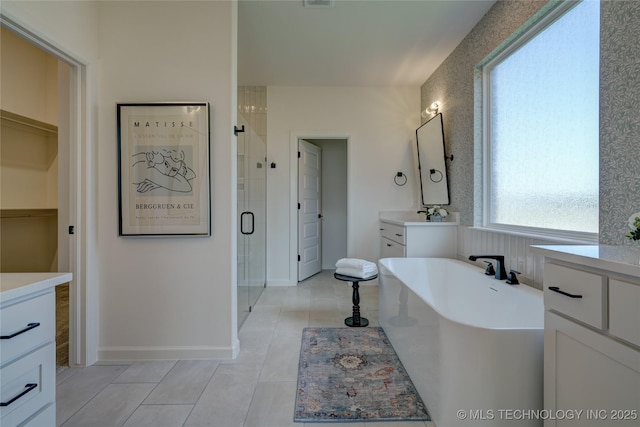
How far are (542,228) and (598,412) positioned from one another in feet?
4.37

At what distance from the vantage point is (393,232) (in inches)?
124

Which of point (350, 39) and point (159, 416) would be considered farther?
point (350, 39)

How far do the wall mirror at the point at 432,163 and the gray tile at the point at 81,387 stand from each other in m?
3.19

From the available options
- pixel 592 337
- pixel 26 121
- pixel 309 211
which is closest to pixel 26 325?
pixel 592 337

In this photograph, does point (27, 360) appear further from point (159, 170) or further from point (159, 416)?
point (159, 170)

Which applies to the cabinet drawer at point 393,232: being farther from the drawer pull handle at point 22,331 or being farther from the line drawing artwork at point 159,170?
the drawer pull handle at point 22,331

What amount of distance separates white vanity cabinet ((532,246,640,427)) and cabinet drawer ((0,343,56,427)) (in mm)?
1738

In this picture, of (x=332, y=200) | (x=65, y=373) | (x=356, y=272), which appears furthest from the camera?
(x=332, y=200)

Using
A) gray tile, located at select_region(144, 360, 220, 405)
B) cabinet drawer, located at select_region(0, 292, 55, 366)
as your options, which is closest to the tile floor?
gray tile, located at select_region(144, 360, 220, 405)

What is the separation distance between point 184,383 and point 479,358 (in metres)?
1.61

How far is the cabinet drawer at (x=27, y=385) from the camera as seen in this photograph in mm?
825

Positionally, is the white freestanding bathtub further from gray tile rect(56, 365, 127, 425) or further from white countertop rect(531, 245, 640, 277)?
gray tile rect(56, 365, 127, 425)

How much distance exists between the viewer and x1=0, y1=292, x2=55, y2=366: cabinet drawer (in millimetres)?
814

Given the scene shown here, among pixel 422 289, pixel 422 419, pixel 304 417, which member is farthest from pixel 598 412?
pixel 422 289
